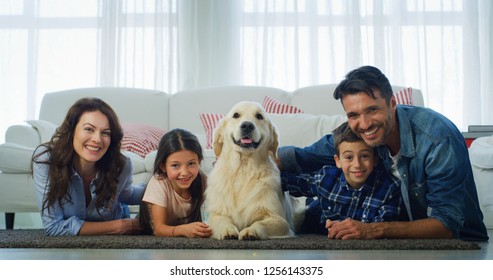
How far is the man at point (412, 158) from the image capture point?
80.7 inches

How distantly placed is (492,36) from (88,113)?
397cm

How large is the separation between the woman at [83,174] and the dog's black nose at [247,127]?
0.57 m

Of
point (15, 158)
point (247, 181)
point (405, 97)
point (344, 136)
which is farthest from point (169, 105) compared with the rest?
point (344, 136)

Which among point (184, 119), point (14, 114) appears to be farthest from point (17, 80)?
point (184, 119)

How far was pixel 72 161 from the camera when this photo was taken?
236 cm

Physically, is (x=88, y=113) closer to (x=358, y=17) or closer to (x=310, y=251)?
(x=310, y=251)

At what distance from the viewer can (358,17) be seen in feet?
16.7

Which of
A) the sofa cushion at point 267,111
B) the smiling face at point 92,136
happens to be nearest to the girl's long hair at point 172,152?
the smiling face at point 92,136

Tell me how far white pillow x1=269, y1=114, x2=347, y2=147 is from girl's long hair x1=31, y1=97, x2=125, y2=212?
1.11 m

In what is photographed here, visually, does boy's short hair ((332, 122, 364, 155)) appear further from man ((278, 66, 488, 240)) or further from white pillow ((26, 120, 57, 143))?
white pillow ((26, 120, 57, 143))

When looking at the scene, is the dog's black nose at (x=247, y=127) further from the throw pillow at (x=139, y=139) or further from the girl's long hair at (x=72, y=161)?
the throw pillow at (x=139, y=139)

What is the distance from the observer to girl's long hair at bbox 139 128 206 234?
2393 millimetres
